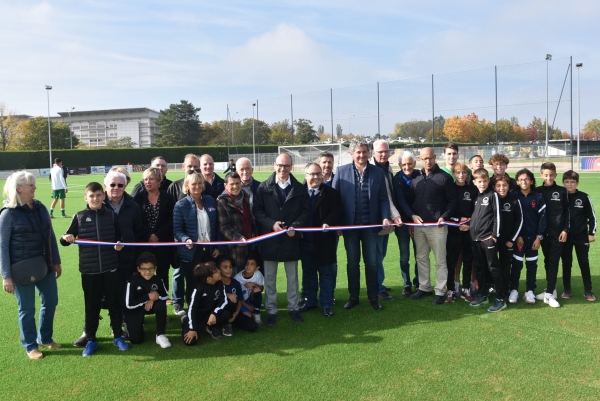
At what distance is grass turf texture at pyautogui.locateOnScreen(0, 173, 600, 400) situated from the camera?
3809 mm

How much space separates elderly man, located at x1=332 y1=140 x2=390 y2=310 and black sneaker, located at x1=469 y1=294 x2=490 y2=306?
117cm

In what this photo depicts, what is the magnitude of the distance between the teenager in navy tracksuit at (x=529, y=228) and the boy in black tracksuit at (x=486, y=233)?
362mm

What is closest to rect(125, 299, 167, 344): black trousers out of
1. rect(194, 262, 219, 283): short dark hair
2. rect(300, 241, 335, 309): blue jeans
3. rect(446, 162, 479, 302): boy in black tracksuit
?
rect(194, 262, 219, 283): short dark hair

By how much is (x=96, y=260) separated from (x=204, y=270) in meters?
1.08

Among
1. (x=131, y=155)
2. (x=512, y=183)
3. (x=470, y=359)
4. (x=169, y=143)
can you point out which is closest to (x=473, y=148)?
(x=512, y=183)

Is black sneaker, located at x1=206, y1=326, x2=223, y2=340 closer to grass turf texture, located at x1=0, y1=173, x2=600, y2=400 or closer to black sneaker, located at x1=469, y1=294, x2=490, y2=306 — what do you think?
grass turf texture, located at x1=0, y1=173, x2=600, y2=400

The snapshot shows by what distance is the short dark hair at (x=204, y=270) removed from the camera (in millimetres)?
5086

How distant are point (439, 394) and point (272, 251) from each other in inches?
96.8

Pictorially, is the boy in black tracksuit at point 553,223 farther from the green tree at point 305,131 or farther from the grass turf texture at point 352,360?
the green tree at point 305,131

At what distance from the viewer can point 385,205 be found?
6.00m

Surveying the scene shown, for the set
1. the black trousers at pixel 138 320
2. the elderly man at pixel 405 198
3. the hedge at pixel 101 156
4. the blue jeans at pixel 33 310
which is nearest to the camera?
the blue jeans at pixel 33 310

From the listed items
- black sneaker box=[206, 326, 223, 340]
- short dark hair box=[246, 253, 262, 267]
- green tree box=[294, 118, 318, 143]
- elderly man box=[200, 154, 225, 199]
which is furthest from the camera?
→ green tree box=[294, 118, 318, 143]

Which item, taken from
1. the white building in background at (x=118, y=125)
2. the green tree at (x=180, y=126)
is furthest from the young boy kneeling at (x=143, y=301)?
the white building in background at (x=118, y=125)

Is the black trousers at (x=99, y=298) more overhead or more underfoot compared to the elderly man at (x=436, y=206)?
more underfoot
